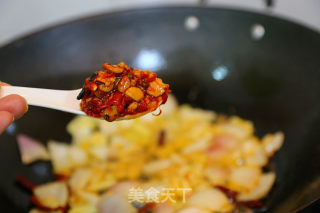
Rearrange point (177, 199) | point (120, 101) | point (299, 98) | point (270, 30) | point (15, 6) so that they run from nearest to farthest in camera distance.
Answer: point (120, 101) → point (177, 199) → point (299, 98) → point (270, 30) → point (15, 6)

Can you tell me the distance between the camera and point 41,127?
3.33ft

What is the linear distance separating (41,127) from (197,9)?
0.70 m

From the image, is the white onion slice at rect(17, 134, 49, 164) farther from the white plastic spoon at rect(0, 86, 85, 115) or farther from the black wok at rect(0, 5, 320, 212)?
the white plastic spoon at rect(0, 86, 85, 115)

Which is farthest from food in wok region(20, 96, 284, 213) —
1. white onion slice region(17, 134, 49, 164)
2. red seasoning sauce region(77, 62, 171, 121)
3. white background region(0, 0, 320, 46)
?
white background region(0, 0, 320, 46)

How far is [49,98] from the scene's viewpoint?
2.36 ft

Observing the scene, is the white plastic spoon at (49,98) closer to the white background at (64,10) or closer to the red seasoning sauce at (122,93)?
the red seasoning sauce at (122,93)

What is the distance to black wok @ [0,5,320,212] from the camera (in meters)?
0.92

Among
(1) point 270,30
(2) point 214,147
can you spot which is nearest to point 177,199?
(2) point 214,147

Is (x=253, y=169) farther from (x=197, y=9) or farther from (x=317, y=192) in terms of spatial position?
(x=197, y=9)

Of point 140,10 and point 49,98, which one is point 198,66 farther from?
point 49,98

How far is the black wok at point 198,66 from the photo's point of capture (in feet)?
3.02

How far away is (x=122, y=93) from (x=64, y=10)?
131cm

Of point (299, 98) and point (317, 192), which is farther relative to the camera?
point (299, 98)

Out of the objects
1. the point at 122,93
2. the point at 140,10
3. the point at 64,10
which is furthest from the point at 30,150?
the point at 64,10
